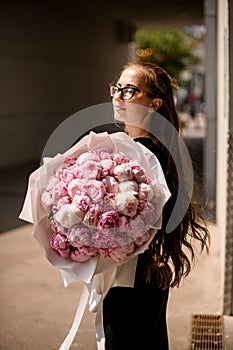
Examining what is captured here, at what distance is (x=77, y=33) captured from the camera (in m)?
9.98

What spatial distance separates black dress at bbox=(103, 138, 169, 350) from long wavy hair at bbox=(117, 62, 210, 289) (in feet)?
0.08

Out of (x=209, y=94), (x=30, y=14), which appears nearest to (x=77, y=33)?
(x=30, y=14)

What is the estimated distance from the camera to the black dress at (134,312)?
2141mm

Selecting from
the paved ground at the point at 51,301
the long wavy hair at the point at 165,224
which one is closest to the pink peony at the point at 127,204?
the long wavy hair at the point at 165,224

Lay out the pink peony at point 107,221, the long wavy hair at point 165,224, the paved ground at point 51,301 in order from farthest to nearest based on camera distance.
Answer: the paved ground at point 51,301, the long wavy hair at point 165,224, the pink peony at point 107,221

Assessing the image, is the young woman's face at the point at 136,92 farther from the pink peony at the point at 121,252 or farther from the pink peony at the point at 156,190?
the pink peony at the point at 121,252

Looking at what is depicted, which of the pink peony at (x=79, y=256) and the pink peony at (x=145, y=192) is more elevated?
the pink peony at (x=145, y=192)

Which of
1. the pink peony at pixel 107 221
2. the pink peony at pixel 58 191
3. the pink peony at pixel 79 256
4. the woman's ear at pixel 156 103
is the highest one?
the woman's ear at pixel 156 103

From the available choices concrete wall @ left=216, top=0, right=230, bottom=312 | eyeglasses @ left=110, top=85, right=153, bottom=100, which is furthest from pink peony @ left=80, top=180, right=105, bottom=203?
concrete wall @ left=216, top=0, right=230, bottom=312

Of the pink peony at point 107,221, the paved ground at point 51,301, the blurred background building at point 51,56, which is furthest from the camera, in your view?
the blurred background building at point 51,56

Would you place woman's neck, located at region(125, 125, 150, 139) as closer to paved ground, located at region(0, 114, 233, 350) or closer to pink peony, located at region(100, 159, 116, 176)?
pink peony, located at region(100, 159, 116, 176)

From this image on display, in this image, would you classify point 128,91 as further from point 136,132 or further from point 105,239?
point 105,239

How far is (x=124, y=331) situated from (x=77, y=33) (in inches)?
323

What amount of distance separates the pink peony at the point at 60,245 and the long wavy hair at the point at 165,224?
28 centimetres
